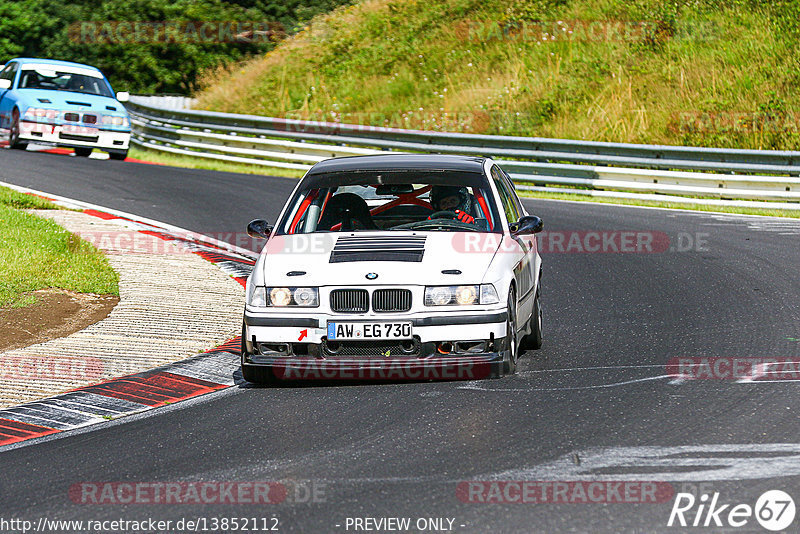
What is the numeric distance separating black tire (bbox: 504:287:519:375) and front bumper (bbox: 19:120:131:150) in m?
16.7

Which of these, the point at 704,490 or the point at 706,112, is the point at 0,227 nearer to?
the point at 704,490

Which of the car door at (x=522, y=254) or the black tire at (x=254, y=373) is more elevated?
the car door at (x=522, y=254)

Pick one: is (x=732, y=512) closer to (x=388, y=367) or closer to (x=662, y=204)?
(x=388, y=367)

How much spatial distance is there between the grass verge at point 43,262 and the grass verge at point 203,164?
9930mm

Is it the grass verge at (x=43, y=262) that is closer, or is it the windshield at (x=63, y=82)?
the grass verge at (x=43, y=262)

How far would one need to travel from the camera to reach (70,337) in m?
9.43

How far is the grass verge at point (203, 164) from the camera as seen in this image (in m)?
24.5

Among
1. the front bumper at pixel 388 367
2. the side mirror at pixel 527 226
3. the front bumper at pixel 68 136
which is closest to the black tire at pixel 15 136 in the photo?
the front bumper at pixel 68 136

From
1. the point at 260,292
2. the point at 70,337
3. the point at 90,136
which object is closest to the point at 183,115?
the point at 90,136

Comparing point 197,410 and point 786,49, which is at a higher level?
point 786,49

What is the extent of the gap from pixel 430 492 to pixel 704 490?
1251 millimetres

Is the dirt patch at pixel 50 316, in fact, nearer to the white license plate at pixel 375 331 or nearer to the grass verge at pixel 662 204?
the white license plate at pixel 375 331

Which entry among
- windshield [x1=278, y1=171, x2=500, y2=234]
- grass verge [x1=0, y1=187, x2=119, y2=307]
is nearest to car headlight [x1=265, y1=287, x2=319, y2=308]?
windshield [x1=278, y1=171, x2=500, y2=234]

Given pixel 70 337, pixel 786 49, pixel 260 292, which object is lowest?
pixel 70 337
